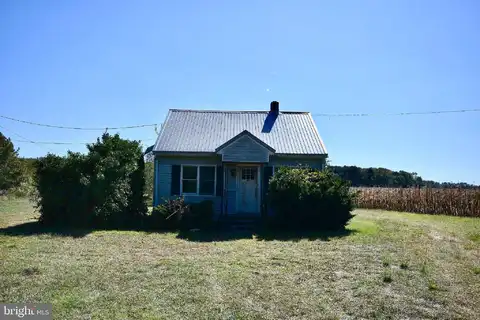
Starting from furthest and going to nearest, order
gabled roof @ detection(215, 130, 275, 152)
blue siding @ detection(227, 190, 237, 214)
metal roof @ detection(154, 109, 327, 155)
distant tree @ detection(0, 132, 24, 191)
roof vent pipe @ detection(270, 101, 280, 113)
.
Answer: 1. distant tree @ detection(0, 132, 24, 191)
2. roof vent pipe @ detection(270, 101, 280, 113)
3. metal roof @ detection(154, 109, 327, 155)
4. blue siding @ detection(227, 190, 237, 214)
5. gabled roof @ detection(215, 130, 275, 152)

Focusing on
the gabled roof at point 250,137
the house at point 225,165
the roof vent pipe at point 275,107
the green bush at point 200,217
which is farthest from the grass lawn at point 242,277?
the roof vent pipe at point 275,107


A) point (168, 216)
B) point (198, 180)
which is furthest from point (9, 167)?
point (168, 216)

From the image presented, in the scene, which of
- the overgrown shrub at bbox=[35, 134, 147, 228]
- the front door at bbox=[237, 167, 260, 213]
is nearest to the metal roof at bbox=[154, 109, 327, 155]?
the front door at bbox=[237, 167, 260, 213]

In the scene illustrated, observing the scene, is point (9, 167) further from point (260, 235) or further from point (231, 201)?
point (260, 235)

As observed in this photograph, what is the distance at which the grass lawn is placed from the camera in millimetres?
5312

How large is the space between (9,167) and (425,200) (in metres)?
29.1

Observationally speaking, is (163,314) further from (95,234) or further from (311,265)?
(95,234)

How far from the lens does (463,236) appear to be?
13.1 m

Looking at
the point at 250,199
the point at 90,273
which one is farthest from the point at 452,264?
the point at 250,199

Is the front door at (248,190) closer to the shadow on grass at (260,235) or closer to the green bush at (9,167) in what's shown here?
the shadow on grass at (260,235)

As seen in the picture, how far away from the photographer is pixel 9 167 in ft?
89.2

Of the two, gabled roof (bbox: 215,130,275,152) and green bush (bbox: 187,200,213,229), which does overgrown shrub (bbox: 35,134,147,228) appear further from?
gabled roof (bbox: 215,130,275,152)

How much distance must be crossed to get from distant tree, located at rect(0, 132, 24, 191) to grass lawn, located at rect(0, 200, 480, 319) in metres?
17.9

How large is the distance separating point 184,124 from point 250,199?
5.28 m
